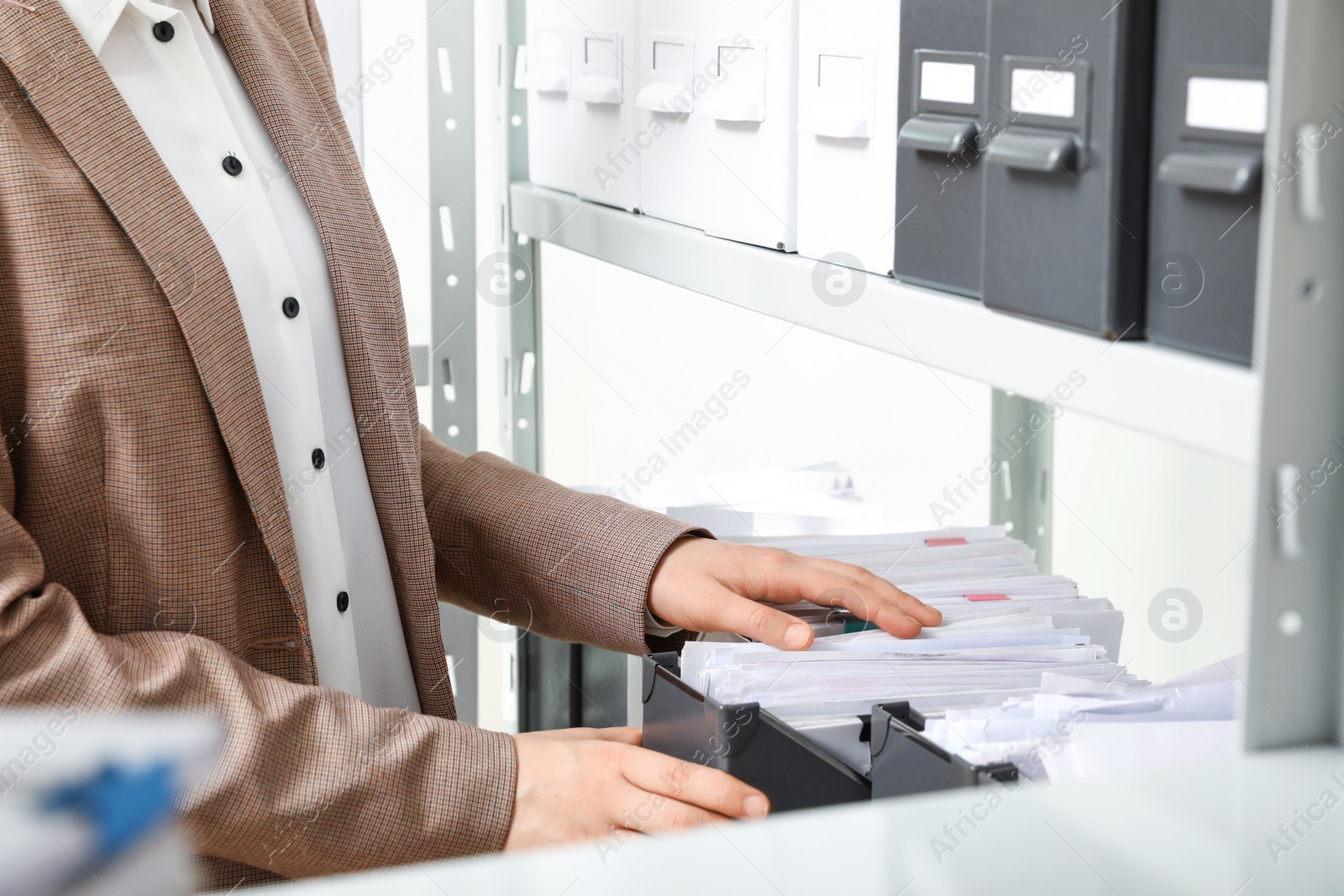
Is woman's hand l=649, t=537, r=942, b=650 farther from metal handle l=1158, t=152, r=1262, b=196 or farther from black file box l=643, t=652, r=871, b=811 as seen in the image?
metal handle l=1158, t=152, r=1262, b=196

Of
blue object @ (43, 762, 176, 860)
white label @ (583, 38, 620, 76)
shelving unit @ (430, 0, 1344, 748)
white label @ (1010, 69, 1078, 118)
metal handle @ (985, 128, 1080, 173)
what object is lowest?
blue object @ (43, 762, 176, 860)

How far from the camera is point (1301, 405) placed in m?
0.45

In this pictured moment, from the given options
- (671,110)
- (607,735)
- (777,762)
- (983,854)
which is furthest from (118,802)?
(671,110)

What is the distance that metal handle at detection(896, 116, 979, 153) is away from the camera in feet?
2.21

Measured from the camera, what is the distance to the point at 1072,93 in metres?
0.57

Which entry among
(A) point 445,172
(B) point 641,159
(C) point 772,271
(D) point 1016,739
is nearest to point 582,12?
(B) point 641,159

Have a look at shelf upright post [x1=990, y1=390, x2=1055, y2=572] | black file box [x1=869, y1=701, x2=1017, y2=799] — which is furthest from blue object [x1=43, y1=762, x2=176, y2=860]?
shelf upright post [x1=990, y1=390, x2=1055, y2=572]

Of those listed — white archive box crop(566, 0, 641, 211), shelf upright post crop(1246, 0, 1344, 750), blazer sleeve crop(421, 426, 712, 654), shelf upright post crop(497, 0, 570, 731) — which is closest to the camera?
shelf upright post crop(1246, 0, 1344, 750)

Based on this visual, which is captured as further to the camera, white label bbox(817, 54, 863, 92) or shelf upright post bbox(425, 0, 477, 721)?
shelf upright post bbox(425, 0, 477, 721)

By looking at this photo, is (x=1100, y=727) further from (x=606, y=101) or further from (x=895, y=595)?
→ (x=606, y=101)

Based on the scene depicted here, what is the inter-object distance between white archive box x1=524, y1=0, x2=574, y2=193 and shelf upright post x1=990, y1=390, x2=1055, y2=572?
2.30 feet

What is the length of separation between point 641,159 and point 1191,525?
0.86m

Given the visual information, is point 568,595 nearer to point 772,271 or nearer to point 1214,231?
point 772,271

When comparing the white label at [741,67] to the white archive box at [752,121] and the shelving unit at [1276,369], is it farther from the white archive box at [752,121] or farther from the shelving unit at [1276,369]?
the shelving unit at [1276,369]
